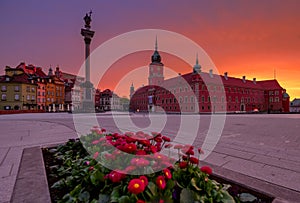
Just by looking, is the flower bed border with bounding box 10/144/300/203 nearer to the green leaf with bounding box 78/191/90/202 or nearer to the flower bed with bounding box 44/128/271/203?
the flower bed with bounding box 44/128/271/203

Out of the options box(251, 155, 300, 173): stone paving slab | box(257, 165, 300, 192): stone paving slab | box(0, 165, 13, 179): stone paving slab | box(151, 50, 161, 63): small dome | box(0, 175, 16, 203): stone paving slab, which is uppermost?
box(151, 50, 161, 63): small dome

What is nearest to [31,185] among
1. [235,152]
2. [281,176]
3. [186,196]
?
[186,196]

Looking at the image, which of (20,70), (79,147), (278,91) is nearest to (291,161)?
(79,147)

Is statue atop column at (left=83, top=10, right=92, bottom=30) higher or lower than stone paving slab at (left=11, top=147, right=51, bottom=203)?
higher

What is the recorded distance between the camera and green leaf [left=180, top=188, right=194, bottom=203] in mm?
1832

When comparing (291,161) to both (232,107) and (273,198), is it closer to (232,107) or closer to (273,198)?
(273,198)

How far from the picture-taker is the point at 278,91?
70.1 meters

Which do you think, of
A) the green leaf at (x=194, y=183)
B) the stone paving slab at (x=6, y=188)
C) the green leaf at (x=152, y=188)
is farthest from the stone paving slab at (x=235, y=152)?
the stone paving slab at (x=6, y=188)

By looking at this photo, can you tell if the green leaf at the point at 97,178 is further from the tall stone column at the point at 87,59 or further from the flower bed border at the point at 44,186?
the tall stone column at the point at 87,59

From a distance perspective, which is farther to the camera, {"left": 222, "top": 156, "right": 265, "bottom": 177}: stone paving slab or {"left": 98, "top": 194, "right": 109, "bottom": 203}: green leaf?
{"left": 222, "top": 156, "right": 265, "bottom": 177}: stone paving slab

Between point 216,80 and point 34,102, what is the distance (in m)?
60.5

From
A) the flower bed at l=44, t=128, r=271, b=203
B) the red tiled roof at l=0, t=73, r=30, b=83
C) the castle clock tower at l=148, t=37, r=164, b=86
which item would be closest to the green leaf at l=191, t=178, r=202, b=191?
the flower bed at l=44, t=128, r=271, b=203

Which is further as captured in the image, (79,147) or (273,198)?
(79,147)

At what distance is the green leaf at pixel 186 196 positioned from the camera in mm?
1832
